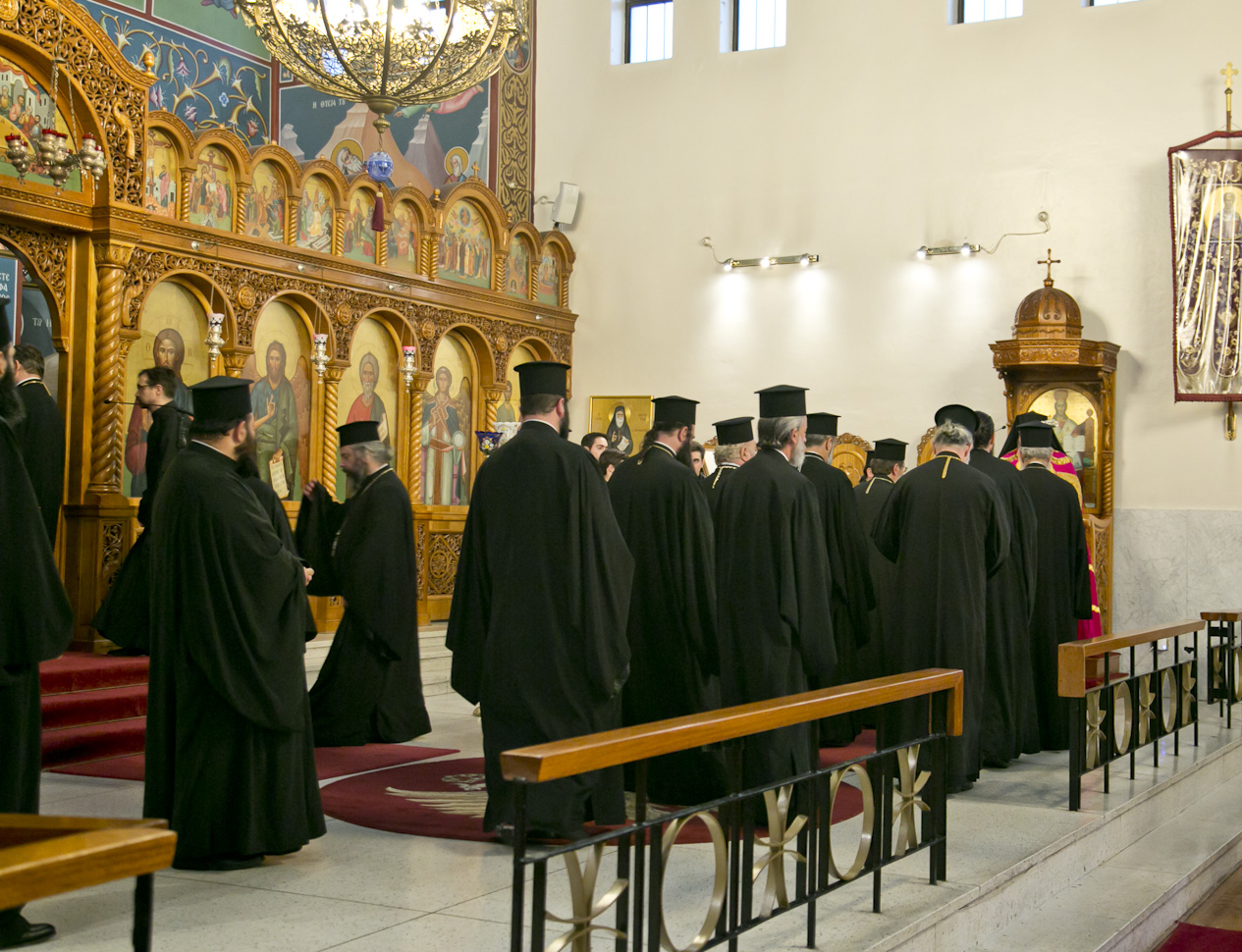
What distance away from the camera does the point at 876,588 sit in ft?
32.7

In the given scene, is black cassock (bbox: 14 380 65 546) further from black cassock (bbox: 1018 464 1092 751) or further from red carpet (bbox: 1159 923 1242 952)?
red carpet (bbox: 1159 923 1242 952)

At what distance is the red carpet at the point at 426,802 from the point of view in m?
5.82

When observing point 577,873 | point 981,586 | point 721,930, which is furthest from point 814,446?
point 577,873

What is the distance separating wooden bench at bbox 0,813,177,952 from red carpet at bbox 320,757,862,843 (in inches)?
142

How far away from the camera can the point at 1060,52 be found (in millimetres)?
13438

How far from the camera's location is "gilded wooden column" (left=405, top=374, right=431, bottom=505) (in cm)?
1283

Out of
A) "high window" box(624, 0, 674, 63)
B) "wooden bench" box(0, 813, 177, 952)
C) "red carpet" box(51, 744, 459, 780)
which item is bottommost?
"red carpet" box(51, 744, 459, 780)

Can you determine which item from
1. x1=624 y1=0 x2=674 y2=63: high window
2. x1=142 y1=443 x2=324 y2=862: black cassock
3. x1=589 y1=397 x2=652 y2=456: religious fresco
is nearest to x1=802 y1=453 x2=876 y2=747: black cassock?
x1=142 y1=443 x2=324 y2=862: black cassock

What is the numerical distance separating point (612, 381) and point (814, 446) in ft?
22.7

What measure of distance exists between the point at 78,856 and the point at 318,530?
6.76m

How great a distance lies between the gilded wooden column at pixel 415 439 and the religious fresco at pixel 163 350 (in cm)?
242

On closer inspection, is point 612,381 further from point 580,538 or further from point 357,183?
point 580,538

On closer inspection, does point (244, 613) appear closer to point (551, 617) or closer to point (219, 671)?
point (219, 671)

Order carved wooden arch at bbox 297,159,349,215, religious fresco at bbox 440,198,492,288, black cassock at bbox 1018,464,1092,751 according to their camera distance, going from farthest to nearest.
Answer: religious fresco at bbox 440,198,492,288 < carved wooden arch at bbox 297,159,349,215 < black cassock at bbox 1018,464,1092,751
